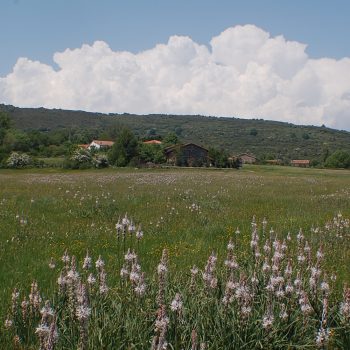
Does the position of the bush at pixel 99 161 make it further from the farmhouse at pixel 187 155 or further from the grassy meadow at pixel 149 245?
the grassy meadow at pixel 149 245

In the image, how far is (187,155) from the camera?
11525 cm

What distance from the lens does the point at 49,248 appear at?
8.31 meters

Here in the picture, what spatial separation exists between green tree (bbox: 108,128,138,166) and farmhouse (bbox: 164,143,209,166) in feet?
41.1

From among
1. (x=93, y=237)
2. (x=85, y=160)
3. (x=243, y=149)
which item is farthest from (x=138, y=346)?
(x=243, y=149)

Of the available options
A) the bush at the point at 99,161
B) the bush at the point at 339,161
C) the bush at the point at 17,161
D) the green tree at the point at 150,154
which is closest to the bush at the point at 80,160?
the bush at the point at 99,161

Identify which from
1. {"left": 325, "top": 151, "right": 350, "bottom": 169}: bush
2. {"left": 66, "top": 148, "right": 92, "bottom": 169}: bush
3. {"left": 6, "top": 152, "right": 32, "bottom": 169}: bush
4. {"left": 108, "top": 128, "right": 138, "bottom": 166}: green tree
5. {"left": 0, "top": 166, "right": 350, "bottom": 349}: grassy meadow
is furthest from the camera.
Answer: {"left": 325, "top": 151, "right": 350, "bottom": 169}: bush

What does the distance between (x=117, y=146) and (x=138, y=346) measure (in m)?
95.7

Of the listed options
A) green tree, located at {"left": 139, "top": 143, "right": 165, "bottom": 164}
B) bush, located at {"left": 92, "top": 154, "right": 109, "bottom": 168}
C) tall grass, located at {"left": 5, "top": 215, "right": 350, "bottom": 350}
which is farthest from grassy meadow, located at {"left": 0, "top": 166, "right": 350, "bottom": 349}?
green tree, located at {"left": 139, "top": 143, "right": 165, "bottom": 164}

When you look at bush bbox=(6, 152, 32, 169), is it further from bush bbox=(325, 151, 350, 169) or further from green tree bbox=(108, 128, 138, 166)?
bush bbox=(325, 151, 350, 169)

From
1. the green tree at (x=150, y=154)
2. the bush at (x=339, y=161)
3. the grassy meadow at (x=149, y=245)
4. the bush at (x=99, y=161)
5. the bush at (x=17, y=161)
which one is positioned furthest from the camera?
the bush at (x=339, y=161)

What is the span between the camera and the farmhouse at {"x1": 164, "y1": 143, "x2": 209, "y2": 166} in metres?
108

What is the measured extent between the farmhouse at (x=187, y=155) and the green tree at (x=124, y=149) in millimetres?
12533

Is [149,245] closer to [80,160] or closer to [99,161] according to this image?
[80,160]

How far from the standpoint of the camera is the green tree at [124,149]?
317 feet
